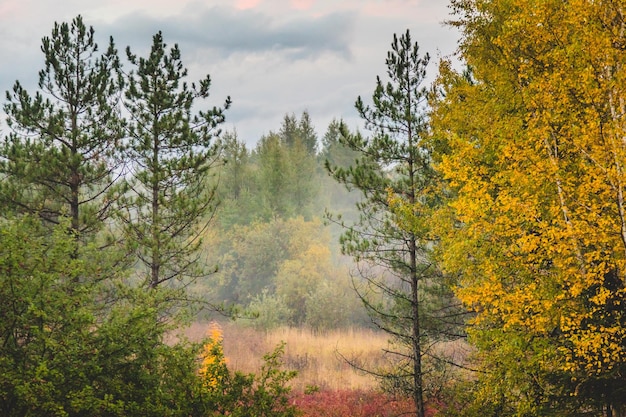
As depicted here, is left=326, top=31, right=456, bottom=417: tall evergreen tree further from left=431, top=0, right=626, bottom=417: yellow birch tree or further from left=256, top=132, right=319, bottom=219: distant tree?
left=256, top=132, right=319, bottom=219: distant tree

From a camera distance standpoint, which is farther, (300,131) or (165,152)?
(300,131)

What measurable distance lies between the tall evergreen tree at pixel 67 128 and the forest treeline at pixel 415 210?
46mm

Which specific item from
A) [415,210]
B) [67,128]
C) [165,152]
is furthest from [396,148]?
[67,128]

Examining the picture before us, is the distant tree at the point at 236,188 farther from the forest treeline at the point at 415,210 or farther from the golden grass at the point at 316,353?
the forest treeline at the point at 415,210

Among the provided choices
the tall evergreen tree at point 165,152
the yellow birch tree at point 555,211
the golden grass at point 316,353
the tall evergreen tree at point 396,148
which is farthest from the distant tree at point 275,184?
the yellow birch tree at point 555,211

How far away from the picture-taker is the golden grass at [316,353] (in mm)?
16703

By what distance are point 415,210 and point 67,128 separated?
850cm

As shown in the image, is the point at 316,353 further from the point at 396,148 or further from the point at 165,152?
the point at 396,148

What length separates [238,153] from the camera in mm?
37750

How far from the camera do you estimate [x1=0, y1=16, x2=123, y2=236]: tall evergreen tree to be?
10211 mm

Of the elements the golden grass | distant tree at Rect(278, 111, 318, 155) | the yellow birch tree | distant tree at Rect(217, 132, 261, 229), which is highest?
distant tree at Rect(278, 111, 318, 155)

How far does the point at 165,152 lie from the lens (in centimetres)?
1180

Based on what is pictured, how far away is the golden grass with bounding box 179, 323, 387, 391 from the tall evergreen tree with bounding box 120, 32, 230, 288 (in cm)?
679

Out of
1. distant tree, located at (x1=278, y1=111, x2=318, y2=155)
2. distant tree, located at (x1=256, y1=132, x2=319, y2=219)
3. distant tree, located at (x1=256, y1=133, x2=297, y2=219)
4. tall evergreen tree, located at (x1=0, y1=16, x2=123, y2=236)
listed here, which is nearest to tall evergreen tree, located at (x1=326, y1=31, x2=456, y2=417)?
tall evergreen tree, located at (x1=0, y1=16, x2=123, y2=236)
